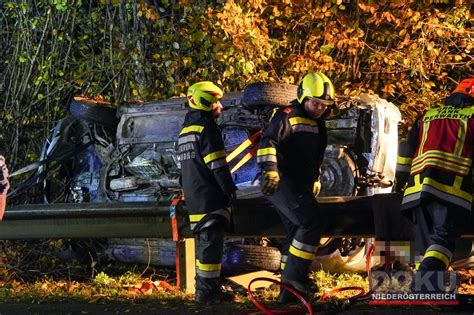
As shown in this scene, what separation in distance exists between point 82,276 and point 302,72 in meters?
4.59

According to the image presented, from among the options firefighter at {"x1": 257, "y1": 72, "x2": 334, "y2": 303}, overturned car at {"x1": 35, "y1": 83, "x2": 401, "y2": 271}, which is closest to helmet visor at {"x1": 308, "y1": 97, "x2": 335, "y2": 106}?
firefighter at {"x1": 257, "y1": 72, "x2": 334, "y2": 303}

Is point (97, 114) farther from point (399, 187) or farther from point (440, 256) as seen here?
point (440, 256)

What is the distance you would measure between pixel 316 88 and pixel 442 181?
1.12m

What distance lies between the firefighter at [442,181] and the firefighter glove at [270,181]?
36.8 inches

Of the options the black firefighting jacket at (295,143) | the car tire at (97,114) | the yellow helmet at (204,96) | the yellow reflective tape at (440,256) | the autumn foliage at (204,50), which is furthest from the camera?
the autumn foliage at (204,50)

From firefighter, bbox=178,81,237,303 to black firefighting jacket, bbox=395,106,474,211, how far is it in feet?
4.52

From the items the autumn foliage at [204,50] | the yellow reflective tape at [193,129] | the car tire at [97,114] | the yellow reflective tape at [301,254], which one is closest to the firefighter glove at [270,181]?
the yellow reflective tape at [301,254]

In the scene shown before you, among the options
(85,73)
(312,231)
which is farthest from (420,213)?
(85,73)

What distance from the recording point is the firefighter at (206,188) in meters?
5.41

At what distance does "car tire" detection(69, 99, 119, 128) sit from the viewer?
Answer: 8172 mm

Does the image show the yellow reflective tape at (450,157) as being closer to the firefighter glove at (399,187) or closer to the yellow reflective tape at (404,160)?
the yellow reflective tape at (404,160)

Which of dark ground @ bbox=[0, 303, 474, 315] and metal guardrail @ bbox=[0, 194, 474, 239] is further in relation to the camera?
metal guardrail @ bbox=[0, 194, 474, 239]

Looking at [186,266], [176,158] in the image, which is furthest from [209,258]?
[176,158]

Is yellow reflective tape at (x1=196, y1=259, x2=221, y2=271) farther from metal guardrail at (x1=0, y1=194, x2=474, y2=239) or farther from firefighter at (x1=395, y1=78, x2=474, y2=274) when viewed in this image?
firefighter at (x1=395, y1=78, x2=474, y2=274)
